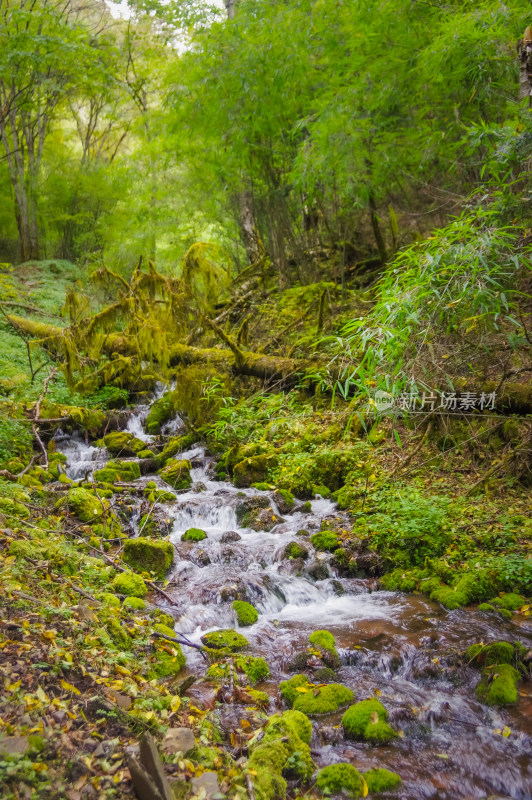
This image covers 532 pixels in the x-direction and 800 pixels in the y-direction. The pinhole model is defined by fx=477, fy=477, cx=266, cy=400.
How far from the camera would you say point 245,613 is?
448 cm

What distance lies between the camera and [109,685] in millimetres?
2836

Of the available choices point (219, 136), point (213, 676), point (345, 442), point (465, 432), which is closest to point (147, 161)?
point (219, 136)

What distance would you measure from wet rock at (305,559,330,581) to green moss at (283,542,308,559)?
232mm

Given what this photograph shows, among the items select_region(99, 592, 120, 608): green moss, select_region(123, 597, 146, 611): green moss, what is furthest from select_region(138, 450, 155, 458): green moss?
select_region(99, 592, 120, 608): green moss

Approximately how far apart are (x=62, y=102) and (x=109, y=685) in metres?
23.2

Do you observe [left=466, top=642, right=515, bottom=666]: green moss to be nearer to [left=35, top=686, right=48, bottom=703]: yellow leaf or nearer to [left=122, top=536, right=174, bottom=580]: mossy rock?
[left=35, top=686, right=48, bottom=703]: yellow leaf

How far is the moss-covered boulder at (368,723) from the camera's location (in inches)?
120

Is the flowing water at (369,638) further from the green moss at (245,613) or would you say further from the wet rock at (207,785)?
the wet rock at (207,785)

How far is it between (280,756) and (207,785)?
624 millimetres

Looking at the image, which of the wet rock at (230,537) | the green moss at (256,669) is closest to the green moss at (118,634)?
the green moss at (256,669)

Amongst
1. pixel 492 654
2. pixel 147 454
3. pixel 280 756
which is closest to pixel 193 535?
pixel 147 454

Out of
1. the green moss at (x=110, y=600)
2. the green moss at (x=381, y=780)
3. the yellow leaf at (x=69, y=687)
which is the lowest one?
the green moss at (x=381, y=780)

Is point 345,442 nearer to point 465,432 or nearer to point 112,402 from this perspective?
point 465,432

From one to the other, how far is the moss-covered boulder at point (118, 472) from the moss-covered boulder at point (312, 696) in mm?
4655
